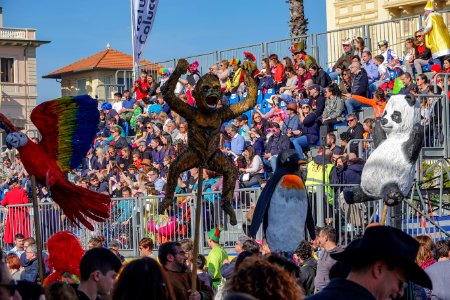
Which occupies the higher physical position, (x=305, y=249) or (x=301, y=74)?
(x=301, y=74)

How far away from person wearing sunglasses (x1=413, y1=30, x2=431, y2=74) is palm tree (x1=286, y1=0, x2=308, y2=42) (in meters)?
13.4

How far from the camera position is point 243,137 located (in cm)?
1931

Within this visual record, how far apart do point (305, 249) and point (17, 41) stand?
58934mm

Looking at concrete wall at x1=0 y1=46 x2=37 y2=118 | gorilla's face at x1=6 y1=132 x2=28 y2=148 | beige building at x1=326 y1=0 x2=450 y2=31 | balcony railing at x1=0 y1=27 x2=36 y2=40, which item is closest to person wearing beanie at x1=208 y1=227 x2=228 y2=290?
gorilla's face at x1=6 y1=132 x2=28 y2=148

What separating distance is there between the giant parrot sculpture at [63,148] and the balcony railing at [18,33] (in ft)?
197

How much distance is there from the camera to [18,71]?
6800 cm

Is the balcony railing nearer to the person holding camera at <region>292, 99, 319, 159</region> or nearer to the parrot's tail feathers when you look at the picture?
the person holding camera at <region>292, 99, 319, 159</region>

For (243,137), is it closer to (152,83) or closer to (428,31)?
(428,31)

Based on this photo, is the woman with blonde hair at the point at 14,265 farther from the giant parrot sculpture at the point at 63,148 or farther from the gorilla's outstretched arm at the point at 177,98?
the gorilla's outstretched arm at the point at 177,98

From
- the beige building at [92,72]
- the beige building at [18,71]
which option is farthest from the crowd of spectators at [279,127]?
the beige building at [92,72]

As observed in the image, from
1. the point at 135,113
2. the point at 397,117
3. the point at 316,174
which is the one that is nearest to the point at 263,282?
the point at 397,117

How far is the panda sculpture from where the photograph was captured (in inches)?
388

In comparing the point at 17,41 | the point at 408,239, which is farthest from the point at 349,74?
the point at 17,41

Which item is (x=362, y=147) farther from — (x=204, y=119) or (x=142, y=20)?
(x=142, y=20)
